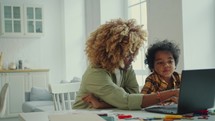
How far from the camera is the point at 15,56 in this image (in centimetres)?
633

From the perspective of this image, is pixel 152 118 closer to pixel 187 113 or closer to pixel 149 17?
pixel 187 113

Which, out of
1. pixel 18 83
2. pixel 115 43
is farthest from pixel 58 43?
pixel 115 43

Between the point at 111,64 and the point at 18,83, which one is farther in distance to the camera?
the point at 18,83

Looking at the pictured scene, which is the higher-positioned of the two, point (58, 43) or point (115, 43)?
point (58, 43)

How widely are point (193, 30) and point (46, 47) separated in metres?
4.24

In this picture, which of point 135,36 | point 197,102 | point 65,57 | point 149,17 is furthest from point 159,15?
point 65,57

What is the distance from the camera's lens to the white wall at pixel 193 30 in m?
2.89

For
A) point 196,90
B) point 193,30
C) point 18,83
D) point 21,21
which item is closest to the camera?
point 196,90

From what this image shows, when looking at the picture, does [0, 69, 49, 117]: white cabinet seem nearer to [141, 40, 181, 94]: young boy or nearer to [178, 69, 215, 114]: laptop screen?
[141, 40, 181, 94]: young boy

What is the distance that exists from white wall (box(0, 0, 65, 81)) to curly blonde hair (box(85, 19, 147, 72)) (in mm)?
4816

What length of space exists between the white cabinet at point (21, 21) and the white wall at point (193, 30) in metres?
3.79

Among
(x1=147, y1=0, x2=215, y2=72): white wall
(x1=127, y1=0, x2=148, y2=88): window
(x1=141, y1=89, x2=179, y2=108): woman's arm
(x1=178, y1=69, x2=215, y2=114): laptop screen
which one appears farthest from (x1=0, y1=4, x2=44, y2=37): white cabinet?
(x1=178, y1=69, x2=215, y2=114): laptop screen

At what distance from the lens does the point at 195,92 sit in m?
1.44

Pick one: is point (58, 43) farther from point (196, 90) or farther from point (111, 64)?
point (196, 90)
